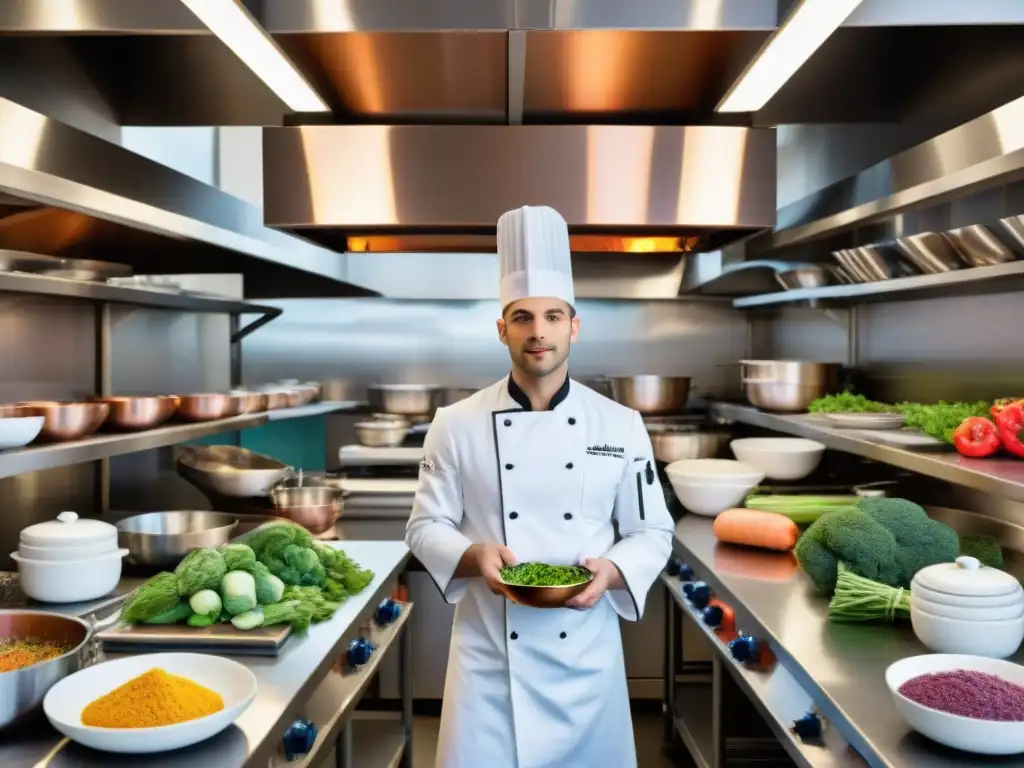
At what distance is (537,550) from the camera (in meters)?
2.11

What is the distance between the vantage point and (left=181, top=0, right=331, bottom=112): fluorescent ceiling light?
1.74 meters

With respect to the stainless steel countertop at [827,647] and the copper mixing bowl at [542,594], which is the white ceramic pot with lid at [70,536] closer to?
the copper mixing bowl at [542,594]

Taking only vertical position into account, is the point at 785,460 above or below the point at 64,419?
below

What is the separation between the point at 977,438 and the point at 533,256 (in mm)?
1161

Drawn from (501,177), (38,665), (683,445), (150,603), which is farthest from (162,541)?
(683,445)

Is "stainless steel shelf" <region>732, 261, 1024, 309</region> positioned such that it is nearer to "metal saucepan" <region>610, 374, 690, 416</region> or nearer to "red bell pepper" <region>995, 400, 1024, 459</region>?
"red bell pepper" <region>995, 400, 1024, 459</region>

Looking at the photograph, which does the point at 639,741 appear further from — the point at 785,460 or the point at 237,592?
the point at 237,592

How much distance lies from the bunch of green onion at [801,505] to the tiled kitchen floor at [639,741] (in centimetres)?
115

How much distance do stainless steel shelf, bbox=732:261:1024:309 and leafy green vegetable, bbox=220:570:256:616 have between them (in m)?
1.86

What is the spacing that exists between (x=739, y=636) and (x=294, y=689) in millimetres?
1178

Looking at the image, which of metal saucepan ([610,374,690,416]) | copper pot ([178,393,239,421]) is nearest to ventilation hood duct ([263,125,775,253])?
copper pot ([178,393,239,421])

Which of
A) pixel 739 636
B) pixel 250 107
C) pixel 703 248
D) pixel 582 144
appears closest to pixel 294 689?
pixel 739 636

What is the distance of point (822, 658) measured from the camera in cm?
180

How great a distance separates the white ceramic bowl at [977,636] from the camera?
168 cm
